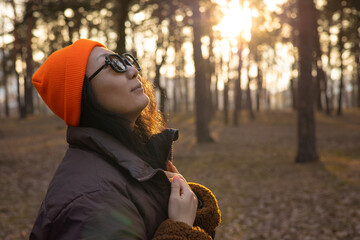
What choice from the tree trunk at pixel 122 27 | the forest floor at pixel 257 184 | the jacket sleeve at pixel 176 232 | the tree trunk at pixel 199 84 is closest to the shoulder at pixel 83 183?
the jacket sleeve at pixel 176 232

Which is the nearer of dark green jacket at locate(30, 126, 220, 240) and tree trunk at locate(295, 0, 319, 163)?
dark green jacket at locate(30, 126, 220, 240)

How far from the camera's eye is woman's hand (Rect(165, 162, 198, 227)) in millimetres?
1584

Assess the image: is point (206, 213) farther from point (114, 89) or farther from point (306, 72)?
point (306, 72)

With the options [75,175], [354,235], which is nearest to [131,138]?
[75,175]

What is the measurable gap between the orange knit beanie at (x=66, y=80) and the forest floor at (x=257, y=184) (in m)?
4.82

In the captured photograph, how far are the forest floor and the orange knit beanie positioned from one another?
15.8 ft

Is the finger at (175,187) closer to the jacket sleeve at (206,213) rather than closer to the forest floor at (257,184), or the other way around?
the jacket sleeve at (206,213)

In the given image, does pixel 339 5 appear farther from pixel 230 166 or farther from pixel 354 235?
pixel 354 235

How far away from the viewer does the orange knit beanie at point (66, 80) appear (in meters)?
1.60

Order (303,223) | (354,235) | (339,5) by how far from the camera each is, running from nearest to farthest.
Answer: (354,235)
(303,223)
(339,5)

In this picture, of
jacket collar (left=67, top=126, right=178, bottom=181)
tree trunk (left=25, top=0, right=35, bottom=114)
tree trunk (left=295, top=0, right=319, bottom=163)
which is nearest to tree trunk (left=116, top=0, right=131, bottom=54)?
tree trunk (left=25, top=0, right=35, bottom=114)

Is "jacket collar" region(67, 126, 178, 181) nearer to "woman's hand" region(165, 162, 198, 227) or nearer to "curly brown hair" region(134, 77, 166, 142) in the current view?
"woman's hand" region(165, 162, 198, 227)

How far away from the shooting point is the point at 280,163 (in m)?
11.1

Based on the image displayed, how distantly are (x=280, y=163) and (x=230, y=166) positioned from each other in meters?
1.65
